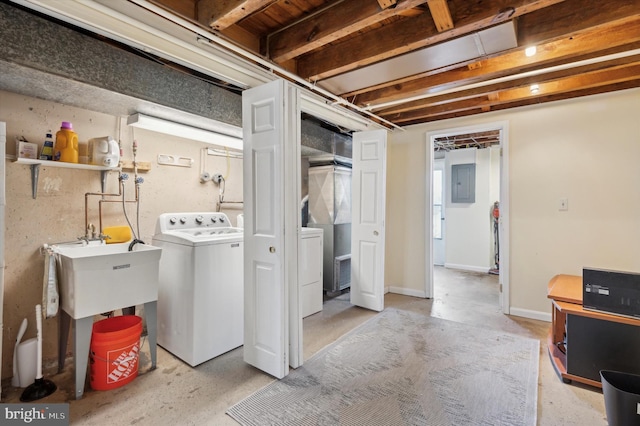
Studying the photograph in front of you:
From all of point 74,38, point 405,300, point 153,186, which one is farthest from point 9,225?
point 405,300

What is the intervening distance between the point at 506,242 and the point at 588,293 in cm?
150

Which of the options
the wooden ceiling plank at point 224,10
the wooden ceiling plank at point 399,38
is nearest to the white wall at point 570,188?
the wooden ceiling plank at point 399,38

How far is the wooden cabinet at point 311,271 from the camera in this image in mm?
3297

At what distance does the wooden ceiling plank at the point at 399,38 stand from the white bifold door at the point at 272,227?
472 mm

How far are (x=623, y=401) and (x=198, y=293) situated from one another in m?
2.57

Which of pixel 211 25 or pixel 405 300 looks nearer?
pixel 211 25

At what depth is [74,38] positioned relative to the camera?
167cm

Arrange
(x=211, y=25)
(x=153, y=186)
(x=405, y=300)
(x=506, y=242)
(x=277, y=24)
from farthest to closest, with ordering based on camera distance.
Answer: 1. (x=405, y=300)
2. (x=506, y=242)
3. (x=153, y=186)
4. (x=277, y=24)
5. (x=211, y=25)

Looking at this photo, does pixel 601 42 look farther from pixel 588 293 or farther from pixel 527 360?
pixel 527 360

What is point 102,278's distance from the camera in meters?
1.94

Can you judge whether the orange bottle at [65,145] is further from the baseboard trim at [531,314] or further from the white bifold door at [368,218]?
the baseboard trim at [531,314]

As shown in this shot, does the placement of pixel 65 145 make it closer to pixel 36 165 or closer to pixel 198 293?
pixel 36 165

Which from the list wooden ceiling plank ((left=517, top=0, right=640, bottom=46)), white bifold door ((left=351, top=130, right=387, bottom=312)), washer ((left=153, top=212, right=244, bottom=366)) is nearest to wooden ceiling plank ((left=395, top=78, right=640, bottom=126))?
white bifold door ((left=351, top=130, right=387, bottom=312))

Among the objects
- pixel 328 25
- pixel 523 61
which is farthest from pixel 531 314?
pixel 328 25
